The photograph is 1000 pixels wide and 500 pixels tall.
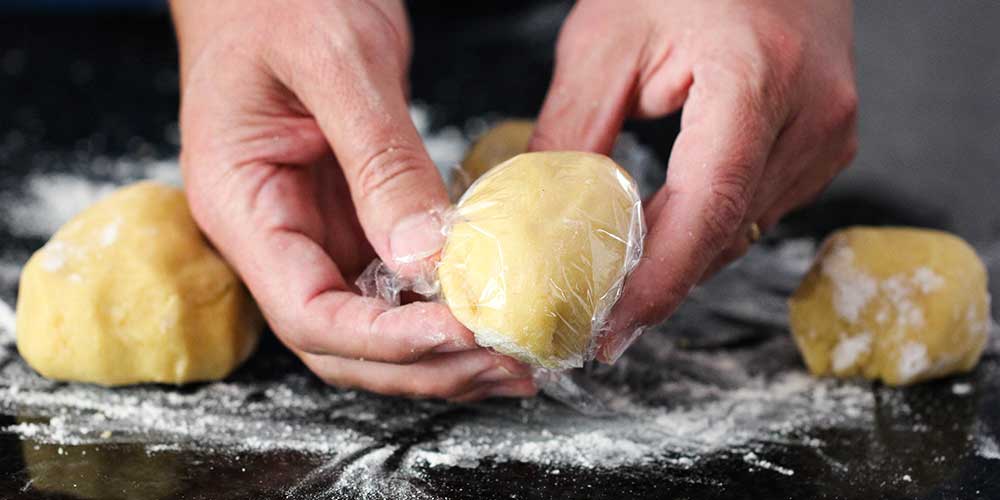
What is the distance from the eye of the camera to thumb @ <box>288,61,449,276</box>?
117 cm

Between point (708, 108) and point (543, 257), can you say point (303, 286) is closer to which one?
point (543, 257)

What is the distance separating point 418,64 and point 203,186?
152 cm

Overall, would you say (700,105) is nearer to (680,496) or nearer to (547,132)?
(547,132)

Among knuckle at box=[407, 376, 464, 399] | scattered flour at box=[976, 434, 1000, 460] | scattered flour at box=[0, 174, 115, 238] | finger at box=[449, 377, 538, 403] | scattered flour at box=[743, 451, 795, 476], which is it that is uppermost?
Answer: scattered flour at box=[0, 174, 115, 238]

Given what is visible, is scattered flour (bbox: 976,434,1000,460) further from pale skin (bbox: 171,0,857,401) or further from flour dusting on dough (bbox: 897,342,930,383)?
pale skin (bbox: 171,0,857,401)

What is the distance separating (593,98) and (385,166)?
1.22ft

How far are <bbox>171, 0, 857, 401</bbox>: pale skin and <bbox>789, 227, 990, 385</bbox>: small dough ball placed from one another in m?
0.14

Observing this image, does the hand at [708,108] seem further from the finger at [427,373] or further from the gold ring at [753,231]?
the finger at [427,373]

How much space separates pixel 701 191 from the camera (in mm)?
1191

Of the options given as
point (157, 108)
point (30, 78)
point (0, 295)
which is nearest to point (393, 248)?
point (0, 295)

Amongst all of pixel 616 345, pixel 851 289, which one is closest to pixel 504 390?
pixel 616 345

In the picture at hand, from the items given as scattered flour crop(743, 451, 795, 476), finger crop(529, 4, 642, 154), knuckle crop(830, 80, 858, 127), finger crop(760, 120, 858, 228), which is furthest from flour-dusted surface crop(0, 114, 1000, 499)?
finger crop(529, 4, 642, 154)

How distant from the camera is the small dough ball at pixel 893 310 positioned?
1460mm

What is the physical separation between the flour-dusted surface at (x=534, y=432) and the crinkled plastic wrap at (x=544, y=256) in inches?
8.0
